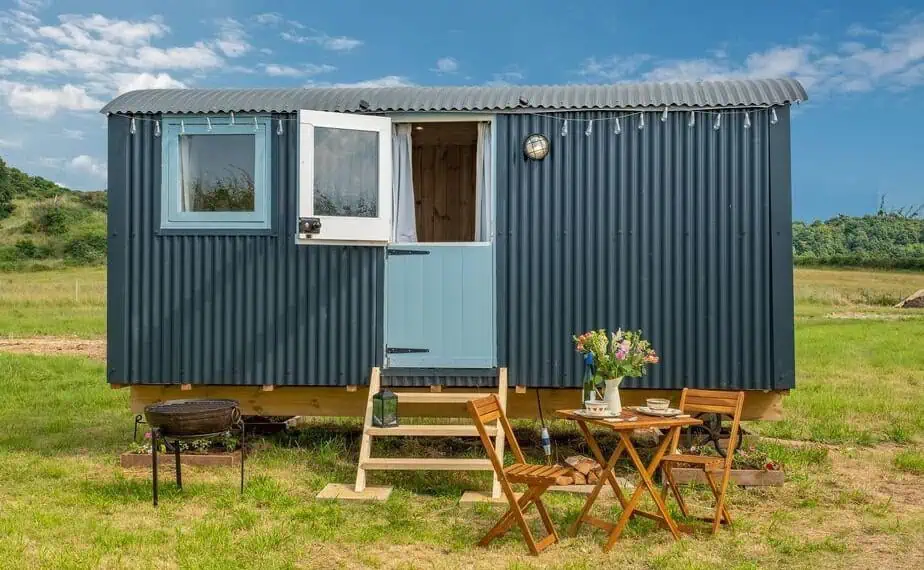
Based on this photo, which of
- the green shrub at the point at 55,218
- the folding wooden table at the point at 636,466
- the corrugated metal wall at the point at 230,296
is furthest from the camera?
the green shrub at the point at 55,218

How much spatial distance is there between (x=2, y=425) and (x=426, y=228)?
5.07m

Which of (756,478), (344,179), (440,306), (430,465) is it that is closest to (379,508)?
(430,465)

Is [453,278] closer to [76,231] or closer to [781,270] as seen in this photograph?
[781,270]

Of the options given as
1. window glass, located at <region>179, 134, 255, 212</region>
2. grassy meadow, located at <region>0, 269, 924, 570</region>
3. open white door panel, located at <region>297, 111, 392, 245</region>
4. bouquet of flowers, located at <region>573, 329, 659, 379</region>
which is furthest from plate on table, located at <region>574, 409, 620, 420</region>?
window glass, located at <region>179, 134, 255, 212</region>

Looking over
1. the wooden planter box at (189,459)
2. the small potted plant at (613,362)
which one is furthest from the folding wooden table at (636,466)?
the wooden planter box at (189,459)

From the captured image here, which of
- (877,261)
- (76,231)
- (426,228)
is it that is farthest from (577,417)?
(76,231)

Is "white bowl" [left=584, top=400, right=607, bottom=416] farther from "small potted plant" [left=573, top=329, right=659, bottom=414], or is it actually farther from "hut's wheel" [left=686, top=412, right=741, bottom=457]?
"hut's wheel" [left=686, top=412, right=741, bottom=457]

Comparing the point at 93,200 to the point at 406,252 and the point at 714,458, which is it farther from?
the point at 714,458

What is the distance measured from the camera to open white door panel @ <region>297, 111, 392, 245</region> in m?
6.92

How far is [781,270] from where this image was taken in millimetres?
7082

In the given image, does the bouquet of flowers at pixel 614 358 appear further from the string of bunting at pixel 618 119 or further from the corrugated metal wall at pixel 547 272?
the string of bunting at pixel 618 119

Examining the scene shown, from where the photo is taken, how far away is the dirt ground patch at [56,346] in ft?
49.9

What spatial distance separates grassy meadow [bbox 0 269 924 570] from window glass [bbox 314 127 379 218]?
216 cm

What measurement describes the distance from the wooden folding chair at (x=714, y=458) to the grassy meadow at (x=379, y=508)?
0.69 ft
